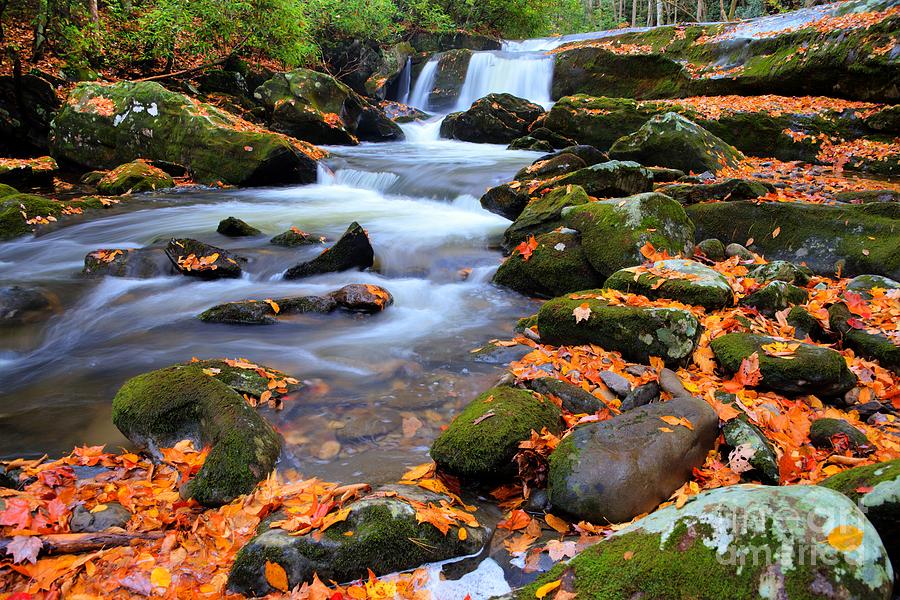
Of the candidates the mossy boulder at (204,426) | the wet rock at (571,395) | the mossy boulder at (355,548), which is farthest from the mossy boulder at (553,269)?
the mossy boulder at (355,548)

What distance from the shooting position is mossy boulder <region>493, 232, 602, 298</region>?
20.7 feet

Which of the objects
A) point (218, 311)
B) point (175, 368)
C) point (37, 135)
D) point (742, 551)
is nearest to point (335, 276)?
point (218, 311)

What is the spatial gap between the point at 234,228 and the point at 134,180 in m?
4.89

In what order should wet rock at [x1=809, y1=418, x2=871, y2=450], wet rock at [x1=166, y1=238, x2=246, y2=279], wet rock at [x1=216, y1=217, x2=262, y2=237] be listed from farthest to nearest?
wet rock at [x1=216, y1=217, x2=262, y2=237]
wet rock at [x1=166, y1=238, x2=246, y2=279]
wet rock at [x1=809, y1=418, x2=871, y2=450]

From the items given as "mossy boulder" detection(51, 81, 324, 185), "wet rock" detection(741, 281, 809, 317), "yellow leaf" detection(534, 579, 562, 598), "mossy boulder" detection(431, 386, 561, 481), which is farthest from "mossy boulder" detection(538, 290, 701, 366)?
"mossy boulder" detection(51, 81, 324, 185)

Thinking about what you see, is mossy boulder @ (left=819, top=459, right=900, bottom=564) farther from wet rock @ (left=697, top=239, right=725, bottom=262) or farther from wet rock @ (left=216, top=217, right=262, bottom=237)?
wet rock @ (left=216, top=217, right=262, bottom=237)

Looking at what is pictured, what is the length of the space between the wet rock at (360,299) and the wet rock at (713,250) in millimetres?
4039

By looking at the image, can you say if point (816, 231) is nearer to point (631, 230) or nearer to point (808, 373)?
point (631, 230)

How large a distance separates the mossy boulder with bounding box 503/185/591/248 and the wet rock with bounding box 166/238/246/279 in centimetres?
412

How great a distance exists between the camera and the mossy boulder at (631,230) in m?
5.98

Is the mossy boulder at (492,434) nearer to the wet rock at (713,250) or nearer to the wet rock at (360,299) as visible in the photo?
the wet rock at (360,299)

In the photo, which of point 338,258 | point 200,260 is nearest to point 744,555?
point 338,258

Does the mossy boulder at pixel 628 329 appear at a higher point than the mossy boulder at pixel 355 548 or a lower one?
higher

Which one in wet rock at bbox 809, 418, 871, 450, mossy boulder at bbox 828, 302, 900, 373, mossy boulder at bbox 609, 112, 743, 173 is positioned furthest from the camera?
mossy boulder at bbox 609, 112, 743, 173
